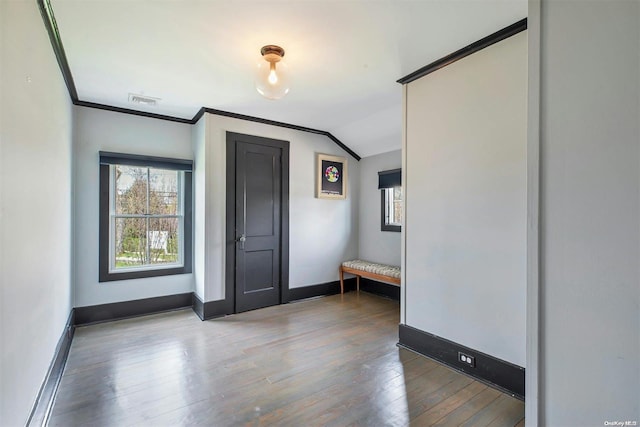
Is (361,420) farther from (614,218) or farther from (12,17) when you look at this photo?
(12,17)

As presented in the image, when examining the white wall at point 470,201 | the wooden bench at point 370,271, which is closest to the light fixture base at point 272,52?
the white wall at point 470,201

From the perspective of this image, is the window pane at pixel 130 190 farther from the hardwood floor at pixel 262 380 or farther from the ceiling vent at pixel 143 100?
the hardwood floor at pixel 262 380

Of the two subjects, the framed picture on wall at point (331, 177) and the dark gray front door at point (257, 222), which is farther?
the framed picture on wall at point (331, 177)

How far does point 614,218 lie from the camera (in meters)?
0.81

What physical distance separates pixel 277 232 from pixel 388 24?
2.92 m

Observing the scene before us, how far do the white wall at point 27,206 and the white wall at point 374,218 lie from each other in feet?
12.8

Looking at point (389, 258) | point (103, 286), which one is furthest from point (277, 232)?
point (103, 286)

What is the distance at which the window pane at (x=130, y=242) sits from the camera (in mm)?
3795

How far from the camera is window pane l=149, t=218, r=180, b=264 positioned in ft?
13.2

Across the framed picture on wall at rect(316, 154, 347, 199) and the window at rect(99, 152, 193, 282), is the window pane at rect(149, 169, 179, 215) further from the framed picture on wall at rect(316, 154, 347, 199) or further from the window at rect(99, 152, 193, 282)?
the framed picture on wall at rect(316, 154, 347, 199)

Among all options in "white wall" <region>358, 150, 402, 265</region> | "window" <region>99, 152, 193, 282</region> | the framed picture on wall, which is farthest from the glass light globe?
"white wall" <region>358, 150, 402, 265</region>

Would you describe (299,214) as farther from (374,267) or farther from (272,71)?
(272,71)

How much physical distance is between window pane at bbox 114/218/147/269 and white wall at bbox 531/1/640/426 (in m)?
4.20

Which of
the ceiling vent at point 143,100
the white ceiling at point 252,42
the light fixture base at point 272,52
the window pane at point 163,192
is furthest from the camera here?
the window pane at point 163,192
